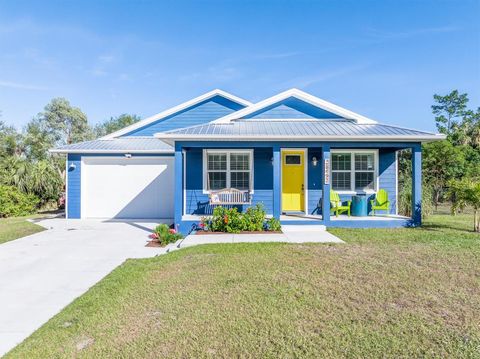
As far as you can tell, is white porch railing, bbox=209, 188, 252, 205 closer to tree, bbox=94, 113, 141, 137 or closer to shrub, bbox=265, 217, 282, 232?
shrub, bbox=265, 217, 282, 232

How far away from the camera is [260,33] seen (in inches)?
587

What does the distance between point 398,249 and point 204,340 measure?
5439 mm

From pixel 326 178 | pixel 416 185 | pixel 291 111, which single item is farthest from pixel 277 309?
pixel 291 111

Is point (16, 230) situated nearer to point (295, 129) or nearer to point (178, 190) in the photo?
point (178, 190)

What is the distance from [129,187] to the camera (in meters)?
11.9

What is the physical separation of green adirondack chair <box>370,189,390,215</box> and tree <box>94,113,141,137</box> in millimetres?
39600

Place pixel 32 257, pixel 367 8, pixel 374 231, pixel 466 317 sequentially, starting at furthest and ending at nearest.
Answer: pixel 367 8 → pixel 374 231 → pixel 32 257 → pixel 466 317

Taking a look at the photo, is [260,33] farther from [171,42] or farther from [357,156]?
[357,156]

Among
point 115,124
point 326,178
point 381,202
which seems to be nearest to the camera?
point 326,178

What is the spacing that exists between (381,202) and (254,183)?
4.86 m

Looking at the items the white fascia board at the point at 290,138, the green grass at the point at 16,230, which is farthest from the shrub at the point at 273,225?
the green grass at the point at 16,230

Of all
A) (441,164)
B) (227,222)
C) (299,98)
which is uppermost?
(299,98)

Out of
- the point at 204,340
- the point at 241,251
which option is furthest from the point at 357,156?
the point at 204,340

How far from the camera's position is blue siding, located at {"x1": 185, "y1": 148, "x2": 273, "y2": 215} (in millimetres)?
10336
